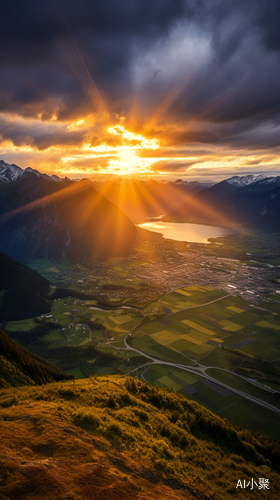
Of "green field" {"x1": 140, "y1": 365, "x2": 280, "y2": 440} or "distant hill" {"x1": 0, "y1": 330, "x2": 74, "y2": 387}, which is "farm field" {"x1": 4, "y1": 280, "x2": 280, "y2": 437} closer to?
"green field" {"x1": 140, "y1": 365, "x2": 280, "y2": 440}

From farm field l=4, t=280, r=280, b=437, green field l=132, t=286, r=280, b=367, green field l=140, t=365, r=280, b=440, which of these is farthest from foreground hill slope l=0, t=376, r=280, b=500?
green field l=132, t=286, r=280, b=367

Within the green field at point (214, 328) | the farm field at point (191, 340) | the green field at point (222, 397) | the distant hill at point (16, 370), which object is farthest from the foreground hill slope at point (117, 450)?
the green field at point (214, 328)

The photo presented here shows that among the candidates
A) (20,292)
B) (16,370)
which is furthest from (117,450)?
(20,292)

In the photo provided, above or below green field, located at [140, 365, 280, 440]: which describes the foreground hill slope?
above

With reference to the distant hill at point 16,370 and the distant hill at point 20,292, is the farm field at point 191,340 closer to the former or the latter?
the distant hill at point 20,292

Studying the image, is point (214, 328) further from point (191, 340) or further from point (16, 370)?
point (16, 370)

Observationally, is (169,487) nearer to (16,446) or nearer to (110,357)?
(16,446)

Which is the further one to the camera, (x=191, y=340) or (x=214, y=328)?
(x=214, y=328)
